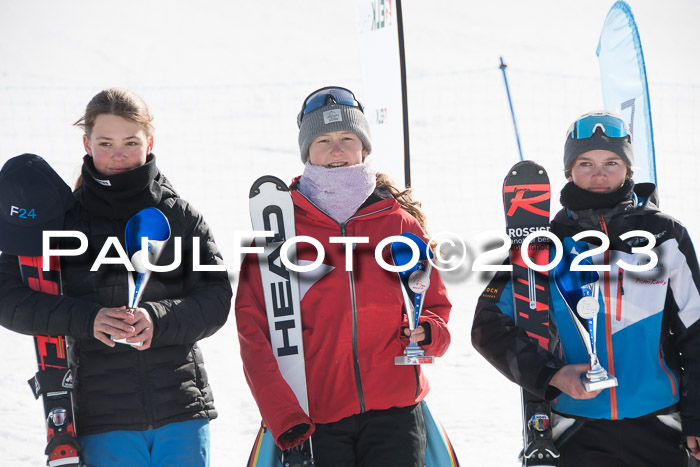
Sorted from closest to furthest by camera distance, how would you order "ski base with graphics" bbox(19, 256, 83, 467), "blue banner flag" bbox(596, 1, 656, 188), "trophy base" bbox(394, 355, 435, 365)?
"ski base with graphics" bbox(19, 256, 83, 467)
"trophy base" bbox(394, 355, 435, 365)
"blue banner flag" bbox(596, 1, 656, 188)

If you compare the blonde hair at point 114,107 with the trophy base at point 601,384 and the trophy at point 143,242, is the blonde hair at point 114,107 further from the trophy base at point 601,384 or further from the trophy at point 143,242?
the trophy base at point 601,384

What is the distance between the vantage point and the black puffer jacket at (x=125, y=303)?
7.53ft

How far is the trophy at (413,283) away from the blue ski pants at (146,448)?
2.30 ft

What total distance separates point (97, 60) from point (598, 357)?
19.7 metres

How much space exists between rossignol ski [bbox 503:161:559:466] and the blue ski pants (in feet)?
3.65

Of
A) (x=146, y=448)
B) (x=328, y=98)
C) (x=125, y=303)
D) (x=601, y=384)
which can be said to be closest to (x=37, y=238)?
(x=125, y=303)

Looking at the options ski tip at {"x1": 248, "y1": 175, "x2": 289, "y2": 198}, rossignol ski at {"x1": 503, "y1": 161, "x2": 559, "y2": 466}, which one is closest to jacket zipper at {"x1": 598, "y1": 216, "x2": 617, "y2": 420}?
rossignol ski at {"x1": 503, "y1": 161, "x2": 559, "y2": 466}

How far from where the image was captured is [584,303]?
2.30 meters

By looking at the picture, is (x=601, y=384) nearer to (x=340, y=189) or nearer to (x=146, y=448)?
(x=340, y=189)

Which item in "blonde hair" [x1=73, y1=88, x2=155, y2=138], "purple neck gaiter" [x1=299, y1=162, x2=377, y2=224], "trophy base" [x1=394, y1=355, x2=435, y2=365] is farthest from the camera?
"purple neck gaiter" [x1=299, y1=162, x2=377, y2=224]

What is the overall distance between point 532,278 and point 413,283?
45cm

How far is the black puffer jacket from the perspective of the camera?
Answer: 90.4 inches

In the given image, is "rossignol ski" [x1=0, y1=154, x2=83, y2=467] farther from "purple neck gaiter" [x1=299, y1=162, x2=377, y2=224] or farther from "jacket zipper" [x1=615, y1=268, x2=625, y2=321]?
"jacket zipper" [x1=615, y1=268, x2=625, y2=321]

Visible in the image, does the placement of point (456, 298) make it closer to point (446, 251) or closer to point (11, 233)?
point (446, 251)
